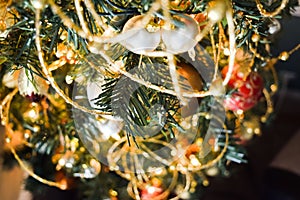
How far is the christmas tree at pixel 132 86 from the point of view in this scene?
45cm

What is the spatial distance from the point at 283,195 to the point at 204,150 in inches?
16.1

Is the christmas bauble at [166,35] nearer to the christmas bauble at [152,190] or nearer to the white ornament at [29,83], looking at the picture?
the white ornament at [29,83]

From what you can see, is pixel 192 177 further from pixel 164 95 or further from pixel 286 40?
pixel 286 40

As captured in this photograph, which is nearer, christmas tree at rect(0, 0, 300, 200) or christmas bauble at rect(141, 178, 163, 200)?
christmas tree at rect(0, 0, 300, 200)

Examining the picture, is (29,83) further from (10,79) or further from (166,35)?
(166,35)

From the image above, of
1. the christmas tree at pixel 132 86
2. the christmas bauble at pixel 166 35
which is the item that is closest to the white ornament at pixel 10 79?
the christmas tree at pixel 132 86

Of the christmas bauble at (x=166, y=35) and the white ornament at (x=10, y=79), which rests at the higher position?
the christmas bauble at (x=166, y=35)

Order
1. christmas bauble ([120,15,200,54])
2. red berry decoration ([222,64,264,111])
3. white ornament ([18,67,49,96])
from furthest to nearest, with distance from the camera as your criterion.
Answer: red berry decoration ([222,64,264,111])
white ornament ([18,67,49,96])
christmas bauble ([120,15,200,54])

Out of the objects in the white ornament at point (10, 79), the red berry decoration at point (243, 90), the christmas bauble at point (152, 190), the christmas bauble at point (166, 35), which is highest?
the christmas bauble at point (166, 35)

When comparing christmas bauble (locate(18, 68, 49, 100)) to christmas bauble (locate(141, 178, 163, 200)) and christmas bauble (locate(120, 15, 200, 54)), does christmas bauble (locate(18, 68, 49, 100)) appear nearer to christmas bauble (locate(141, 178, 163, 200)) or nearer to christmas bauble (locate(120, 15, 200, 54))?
christmas bauble (locate(120, 15, 200, 54))

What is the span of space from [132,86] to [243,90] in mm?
261

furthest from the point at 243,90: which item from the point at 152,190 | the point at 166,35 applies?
the point at 166,35

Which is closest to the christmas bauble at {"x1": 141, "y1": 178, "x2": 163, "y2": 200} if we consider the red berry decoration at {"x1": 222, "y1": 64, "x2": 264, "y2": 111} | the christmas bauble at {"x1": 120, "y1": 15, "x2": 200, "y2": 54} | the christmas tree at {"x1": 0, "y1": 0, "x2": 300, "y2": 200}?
the christmas tree at {"x1": 0, "y1": 0, "x2": 300, "y2": 200}

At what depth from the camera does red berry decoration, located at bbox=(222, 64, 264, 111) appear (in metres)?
0.69
